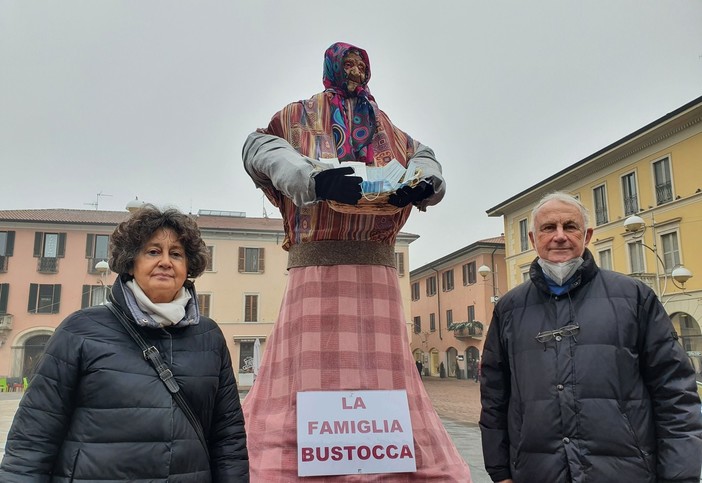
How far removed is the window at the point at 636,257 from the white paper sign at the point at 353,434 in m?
25.5

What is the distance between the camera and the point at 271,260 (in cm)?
3547

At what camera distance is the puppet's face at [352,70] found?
2.22 m

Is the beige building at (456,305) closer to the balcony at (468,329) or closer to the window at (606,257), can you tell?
the balcony at (468,329)

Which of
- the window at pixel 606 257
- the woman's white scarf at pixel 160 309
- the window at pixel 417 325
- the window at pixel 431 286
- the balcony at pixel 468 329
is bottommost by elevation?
the woman's white scarf at pixel 160 309

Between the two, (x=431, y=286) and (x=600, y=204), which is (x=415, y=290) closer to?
(x=431, y=286)

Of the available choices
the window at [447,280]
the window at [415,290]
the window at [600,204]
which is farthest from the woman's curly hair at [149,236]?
the window at [415,290]

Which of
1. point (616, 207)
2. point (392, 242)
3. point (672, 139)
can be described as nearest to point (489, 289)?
point (616, 207)

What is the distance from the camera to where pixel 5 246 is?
33438 millimetres

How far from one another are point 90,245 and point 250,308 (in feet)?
30.8

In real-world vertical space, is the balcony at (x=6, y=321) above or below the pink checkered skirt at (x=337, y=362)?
above

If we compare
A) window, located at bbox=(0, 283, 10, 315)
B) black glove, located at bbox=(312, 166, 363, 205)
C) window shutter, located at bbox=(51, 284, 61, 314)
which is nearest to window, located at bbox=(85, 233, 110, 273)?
window shutter, located at bbox=(51, 284, 61, 314)

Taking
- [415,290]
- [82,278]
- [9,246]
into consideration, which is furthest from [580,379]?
[415,290]

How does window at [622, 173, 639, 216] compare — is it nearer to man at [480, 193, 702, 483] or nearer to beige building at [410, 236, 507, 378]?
beige building at [410, 236, 507, 378]

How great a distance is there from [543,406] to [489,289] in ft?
122
